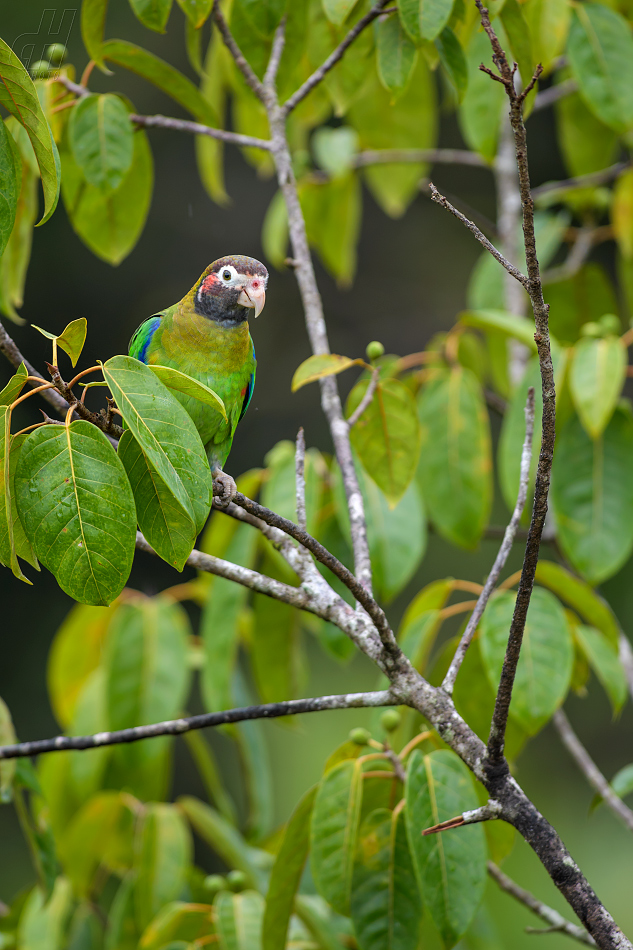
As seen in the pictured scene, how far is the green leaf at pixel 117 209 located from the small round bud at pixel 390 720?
1.07 meters

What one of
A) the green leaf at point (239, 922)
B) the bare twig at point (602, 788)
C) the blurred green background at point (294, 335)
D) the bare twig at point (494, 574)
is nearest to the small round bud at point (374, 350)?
the bare twig at point (494, 574)

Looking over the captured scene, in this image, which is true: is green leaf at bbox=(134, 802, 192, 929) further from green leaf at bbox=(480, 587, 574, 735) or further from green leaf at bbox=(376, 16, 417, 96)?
green leaf at bbox=(376, 16, 417, 96)

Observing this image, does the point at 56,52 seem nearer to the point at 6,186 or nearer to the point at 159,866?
the point at 6,186

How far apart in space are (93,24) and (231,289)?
54 centimetres

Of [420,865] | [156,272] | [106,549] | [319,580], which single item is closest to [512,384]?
[319,580]

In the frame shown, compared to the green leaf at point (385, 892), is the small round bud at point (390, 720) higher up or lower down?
higher up

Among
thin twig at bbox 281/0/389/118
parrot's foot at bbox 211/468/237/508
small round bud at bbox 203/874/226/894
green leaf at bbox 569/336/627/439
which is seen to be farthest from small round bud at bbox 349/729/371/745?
Result: thin twig at bbox 281/0/389/118

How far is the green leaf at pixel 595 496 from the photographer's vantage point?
76.9 inches

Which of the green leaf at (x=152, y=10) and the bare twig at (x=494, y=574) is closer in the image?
the bare twig at (x=494, y=574)

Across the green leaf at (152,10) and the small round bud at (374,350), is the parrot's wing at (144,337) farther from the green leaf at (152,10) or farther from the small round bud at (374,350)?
the green leaf at (152,10)

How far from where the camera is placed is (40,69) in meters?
1.59

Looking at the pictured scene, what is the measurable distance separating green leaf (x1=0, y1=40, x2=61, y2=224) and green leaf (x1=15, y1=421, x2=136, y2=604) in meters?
0.33

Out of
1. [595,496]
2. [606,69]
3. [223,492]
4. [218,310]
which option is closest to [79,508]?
[223,492]

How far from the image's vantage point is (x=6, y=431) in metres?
0.92
